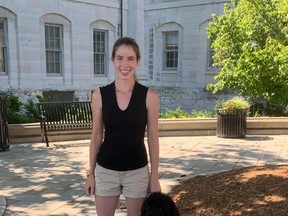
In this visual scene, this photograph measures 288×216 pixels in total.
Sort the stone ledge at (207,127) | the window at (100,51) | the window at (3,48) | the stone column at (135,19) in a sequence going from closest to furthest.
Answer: the stone ledge at (207,127) → the window at (3,48) → the window at (100,51) → the stone column at (135,19)

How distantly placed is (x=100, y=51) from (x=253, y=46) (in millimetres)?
8147

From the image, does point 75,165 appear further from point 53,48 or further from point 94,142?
point 53,48

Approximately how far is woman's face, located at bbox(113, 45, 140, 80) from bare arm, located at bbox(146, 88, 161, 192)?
206mm

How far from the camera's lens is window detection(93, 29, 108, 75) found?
16500mm

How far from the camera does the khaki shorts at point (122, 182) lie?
2.53 meters

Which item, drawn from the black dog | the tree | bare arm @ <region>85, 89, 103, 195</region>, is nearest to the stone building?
the tree

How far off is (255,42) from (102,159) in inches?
382

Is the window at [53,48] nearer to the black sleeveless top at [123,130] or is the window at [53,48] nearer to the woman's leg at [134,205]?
the black sleeveless top at [123,130]

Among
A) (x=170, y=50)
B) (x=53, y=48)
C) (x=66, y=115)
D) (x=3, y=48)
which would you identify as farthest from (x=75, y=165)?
(x=170, y=50)

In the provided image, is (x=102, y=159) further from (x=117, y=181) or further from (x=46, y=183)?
(x=46, y=183)

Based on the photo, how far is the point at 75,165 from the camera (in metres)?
6.72

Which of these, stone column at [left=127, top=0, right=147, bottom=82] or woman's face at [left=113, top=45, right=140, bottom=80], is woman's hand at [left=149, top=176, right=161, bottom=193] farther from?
stone column at [left=127, top=0, right=147, bottom=82]

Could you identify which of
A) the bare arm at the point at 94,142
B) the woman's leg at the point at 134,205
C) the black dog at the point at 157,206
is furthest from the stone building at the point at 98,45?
the black dog at the point at 157,206

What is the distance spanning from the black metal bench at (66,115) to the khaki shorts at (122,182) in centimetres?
644
